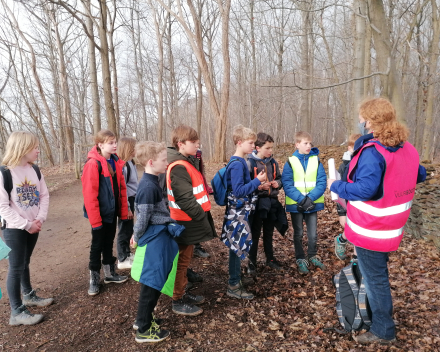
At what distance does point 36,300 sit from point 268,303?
104 inches

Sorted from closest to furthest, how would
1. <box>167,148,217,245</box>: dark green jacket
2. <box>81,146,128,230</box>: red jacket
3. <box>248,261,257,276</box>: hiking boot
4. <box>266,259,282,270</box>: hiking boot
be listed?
<box>167,148,217,245</box>: dark green jacket → <box>81,146,128,230</box>: red jacket → <box>248,261,257,276</box>: hiking boot → <box>266,259,282,270</box>: hiking boot

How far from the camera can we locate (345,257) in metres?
4.19

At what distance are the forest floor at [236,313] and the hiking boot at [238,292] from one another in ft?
0.22

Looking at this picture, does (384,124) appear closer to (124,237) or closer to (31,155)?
(31,155)

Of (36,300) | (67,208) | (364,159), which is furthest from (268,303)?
(67,208)

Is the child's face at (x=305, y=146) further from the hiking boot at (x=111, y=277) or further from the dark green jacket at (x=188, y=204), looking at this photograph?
the hiking boot at (x=111, y=277)

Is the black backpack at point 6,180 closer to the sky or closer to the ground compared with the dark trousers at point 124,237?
closer to the sky

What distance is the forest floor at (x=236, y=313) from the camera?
8.45ft

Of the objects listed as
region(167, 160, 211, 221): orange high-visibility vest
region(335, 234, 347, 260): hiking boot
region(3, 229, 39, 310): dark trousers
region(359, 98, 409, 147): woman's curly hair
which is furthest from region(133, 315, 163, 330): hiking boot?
region(335, 234, 347, 260): hiking boot

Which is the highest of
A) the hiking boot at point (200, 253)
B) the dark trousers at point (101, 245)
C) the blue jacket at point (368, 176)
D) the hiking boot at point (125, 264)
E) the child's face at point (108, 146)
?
the child's face at point (108, 146)

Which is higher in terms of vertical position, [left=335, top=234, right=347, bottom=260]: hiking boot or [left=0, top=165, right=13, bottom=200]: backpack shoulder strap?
[left=0, top=165, right=13, bottom=200]: backpack shoulder strap

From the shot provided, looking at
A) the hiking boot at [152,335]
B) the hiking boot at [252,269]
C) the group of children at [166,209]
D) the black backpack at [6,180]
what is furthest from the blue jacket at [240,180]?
the black backpack at [6,180]

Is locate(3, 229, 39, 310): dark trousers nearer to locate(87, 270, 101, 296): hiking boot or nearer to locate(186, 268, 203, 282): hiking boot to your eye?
locate(87, 270, 101, 296): hiking boot

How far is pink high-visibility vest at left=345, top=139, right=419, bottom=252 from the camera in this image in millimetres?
2164
